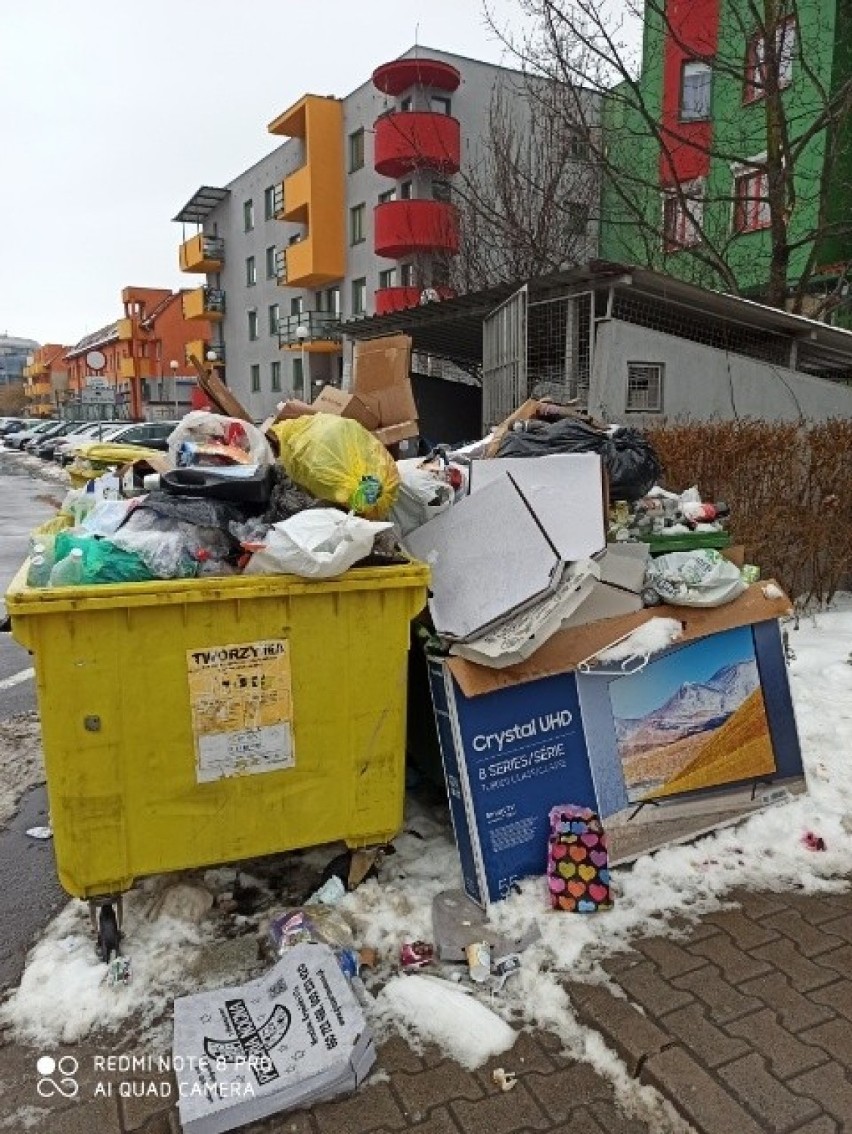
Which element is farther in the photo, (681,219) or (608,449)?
(681,219)

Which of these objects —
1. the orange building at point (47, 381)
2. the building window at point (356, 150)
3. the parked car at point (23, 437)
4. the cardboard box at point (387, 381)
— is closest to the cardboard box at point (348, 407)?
the cardboard box at point (387, 381)

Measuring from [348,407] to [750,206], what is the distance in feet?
44.5

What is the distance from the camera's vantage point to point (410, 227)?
20.0 m

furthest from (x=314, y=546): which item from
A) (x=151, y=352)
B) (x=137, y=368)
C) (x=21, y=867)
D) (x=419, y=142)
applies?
(x=151, y=352)

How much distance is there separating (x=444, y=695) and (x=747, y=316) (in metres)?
7.44

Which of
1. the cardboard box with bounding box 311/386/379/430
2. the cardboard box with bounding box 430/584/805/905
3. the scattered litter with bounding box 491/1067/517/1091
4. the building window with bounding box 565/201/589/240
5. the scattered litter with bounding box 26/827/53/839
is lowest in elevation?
the scattered litter with bounding box 491/1067/517/1091

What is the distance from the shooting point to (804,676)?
4.56m

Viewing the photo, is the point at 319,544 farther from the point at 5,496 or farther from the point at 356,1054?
the point at 5,496

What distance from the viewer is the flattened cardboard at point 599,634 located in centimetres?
258

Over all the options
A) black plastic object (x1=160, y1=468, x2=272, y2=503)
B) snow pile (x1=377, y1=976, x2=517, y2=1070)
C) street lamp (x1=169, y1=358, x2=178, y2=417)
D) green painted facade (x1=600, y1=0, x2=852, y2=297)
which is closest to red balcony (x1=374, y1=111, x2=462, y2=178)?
green painted facade (x1=600, y1=0, x2=852, y2=297)

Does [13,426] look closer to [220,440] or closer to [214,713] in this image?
[220,440]

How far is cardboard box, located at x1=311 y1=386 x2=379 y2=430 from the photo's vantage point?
15.0ft

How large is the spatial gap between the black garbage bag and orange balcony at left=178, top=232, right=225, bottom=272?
34.4 m

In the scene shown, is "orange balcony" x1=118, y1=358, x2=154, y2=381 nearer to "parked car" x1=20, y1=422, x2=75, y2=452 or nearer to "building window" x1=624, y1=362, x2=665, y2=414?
"parked car" x1=20, y1=422, x2=75, y2=452
